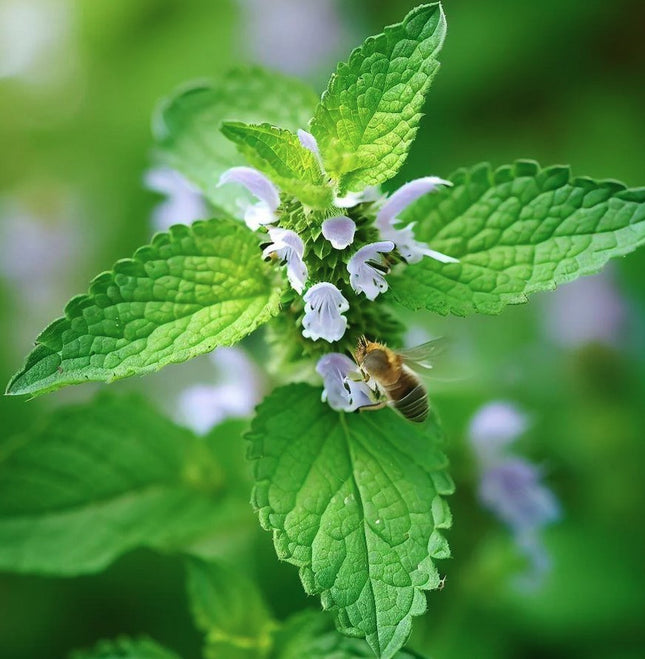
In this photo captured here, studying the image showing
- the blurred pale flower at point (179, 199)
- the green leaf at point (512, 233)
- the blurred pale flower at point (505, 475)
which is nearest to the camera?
the green leaf at point (512, 233)

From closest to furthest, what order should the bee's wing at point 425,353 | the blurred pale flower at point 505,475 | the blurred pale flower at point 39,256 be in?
the bee's wing at point 425,353 → the blurred pale flower at point 505,475 → the blurred pale flower at point 39,256

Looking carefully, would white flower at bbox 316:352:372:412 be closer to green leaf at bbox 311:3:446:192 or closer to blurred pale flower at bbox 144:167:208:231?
green leaf at bbox 311:3:446:192

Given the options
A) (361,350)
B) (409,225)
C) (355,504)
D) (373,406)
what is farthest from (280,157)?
(355,504)

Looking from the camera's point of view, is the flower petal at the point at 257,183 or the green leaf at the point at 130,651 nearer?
the flower petal at the point at 257,183

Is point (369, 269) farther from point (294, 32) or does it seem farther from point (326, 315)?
point (294, 32)

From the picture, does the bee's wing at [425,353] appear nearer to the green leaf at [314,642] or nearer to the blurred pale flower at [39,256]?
the green leaf at [314,642]

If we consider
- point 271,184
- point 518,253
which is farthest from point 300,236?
point 518,253

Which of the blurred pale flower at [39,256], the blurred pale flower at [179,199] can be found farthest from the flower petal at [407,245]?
the blurred pale flower at [39,256]

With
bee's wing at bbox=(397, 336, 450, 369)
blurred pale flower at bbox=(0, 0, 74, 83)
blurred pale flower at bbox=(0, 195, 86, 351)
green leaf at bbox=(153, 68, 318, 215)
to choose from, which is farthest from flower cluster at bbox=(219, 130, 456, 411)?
blurred pale flower at bbox=(0, 0, 74, 83)
